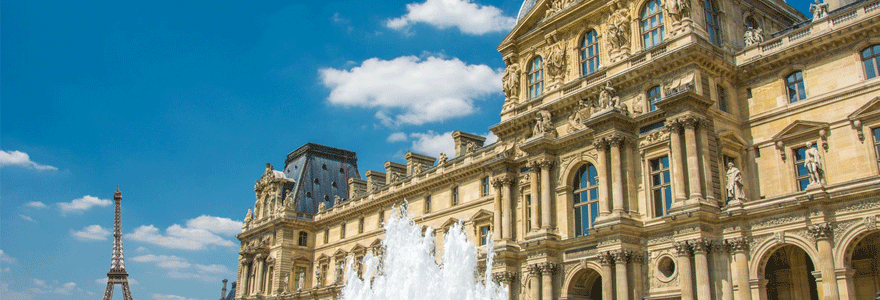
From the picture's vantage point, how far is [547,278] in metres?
31.3

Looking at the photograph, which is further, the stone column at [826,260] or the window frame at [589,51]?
the window frame at [589,51]

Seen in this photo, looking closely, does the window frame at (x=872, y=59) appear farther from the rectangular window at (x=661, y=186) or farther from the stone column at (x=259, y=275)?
the stone column at (x=259, y=275)

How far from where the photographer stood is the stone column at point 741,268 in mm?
24984

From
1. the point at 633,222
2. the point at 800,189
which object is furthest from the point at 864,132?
the point at 633,222

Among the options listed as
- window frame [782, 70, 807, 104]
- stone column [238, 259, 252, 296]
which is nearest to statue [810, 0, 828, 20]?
window frame [782, 70, 807, 104]

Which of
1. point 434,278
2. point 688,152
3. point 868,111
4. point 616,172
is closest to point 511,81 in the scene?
point 616,172

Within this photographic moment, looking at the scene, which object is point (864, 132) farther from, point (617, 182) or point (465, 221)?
point (465, 221)

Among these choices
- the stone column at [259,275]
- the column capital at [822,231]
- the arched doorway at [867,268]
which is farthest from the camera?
the stone column at [259,275]

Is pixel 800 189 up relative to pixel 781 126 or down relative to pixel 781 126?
down

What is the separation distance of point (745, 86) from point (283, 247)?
132 ft

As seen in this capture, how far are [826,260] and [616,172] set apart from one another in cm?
857

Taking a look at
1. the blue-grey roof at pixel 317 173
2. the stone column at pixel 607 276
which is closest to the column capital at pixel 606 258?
the stone column at pixel 607 276

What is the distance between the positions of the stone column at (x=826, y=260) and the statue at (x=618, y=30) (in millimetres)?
11574

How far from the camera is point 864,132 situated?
25.1 m
